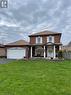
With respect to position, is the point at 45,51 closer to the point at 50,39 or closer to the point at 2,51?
the point at 50,39

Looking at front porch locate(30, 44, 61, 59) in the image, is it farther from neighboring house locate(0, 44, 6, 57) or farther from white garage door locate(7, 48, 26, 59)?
neighboring house locate(0, 44, 6, 57)

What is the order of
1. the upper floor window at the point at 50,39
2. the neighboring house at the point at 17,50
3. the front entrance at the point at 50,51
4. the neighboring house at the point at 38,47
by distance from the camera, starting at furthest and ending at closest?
the neighboring house at the point at 17,50 < the front entrance at the point at 50,51 < the upper floor window at the point at 50,39 < the neighboring house at the point at 38,47

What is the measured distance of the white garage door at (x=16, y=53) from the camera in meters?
40.3

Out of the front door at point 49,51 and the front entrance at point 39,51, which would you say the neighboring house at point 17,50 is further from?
the front door at point 49,51

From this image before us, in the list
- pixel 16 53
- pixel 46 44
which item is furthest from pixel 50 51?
pixel 16 53

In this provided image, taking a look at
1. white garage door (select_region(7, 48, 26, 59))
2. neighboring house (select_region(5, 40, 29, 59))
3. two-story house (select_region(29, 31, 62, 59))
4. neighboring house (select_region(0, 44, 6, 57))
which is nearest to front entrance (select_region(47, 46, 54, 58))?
two-story house (select_region(29, 31, 62, 59))

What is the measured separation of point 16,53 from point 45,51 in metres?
7.03

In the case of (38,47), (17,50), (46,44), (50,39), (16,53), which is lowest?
(16,53)

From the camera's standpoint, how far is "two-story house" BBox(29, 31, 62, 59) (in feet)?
123

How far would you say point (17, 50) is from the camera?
134ft

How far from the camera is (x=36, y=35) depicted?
39.1 metres

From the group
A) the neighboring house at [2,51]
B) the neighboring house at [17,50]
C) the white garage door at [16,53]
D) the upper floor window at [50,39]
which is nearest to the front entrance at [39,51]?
the neighboring house at [17,50]

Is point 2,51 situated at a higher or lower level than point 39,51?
higher

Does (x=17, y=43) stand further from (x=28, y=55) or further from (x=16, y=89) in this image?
(x=16, y=89)
